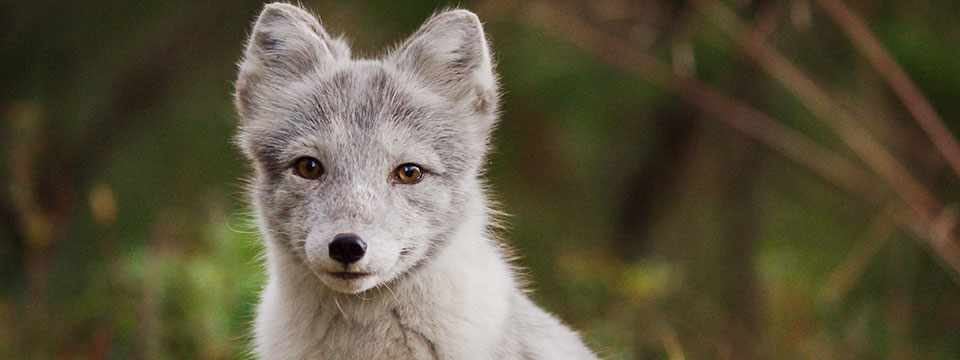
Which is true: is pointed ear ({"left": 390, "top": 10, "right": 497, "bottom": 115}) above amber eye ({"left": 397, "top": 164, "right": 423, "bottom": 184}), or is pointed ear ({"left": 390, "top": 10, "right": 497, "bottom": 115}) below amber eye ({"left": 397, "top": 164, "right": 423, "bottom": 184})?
above

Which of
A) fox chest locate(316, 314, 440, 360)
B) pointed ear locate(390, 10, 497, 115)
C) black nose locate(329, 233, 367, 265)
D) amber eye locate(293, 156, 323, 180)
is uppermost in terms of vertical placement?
pointed ear locate(390, 10, 497, 115)

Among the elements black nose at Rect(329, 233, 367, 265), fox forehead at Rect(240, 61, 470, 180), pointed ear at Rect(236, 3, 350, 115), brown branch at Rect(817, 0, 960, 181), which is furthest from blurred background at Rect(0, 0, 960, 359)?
black nose at Rect(329, 233, 367, 265)

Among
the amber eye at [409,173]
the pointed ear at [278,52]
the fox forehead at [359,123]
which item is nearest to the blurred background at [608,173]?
the pointed ear at [278,52]

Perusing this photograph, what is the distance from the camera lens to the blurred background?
4570 millimetres

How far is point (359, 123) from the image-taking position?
3168mm

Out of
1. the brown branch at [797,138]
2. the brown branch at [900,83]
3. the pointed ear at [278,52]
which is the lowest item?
the pointed ear at [278,52]

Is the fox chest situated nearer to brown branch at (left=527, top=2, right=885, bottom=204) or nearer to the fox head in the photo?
the fox head

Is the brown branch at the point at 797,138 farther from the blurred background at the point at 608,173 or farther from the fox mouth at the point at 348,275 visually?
the fox mouth at the point at 348,275

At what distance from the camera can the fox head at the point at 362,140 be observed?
297 cm

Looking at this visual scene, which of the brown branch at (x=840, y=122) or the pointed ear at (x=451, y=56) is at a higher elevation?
the brown branch at (x=840, y=122)

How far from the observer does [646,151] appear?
7.59 meters

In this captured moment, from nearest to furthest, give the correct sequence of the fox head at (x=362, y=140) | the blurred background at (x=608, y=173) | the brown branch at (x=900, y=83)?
the fox head at (x=362, y=140) → the brown branch at (x=900, y=83) → the blurred background at (x=608, y=173)

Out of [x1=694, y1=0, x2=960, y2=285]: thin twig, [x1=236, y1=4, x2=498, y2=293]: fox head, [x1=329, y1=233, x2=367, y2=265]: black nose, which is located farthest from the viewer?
[x1=694, y1=0, x2=960, y2=285]: thin twig

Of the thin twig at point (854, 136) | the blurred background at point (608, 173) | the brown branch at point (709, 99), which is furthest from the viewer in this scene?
the brown branch at point (709, 99)
